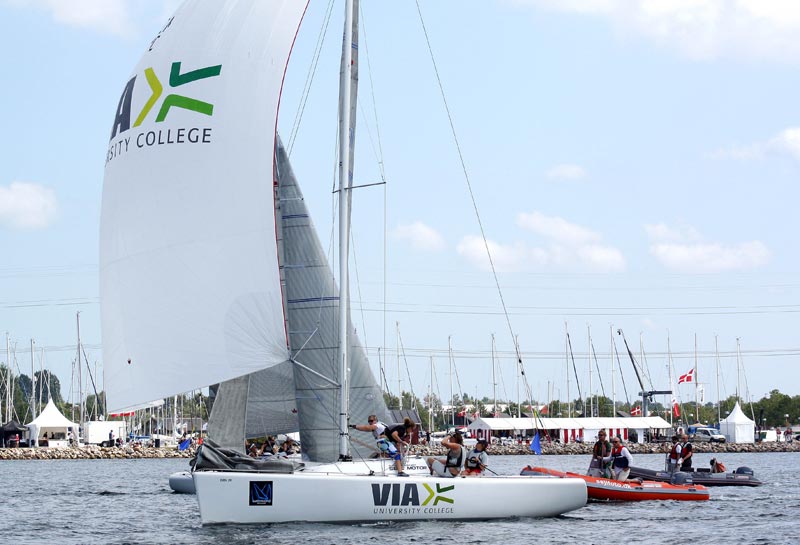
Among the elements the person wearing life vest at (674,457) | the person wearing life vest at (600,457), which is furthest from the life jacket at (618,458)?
the person wearing life vest at (674,457)

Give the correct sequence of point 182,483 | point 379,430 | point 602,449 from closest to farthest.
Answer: point 379,430, point 602,449, point 182,483

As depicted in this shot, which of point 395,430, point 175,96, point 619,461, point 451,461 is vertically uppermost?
point 175,96

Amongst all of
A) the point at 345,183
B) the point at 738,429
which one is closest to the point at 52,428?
the point at 738,429

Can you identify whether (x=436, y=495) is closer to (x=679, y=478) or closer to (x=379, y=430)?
(x=379, y=430)

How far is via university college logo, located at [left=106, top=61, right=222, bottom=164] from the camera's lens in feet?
71.4

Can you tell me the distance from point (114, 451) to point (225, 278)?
63.6 metres

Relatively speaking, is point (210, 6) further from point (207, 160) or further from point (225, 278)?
point (225, 278)

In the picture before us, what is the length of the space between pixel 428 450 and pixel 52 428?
1263 inches

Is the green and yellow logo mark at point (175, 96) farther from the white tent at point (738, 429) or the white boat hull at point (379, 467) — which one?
the white tent at point (738, 429)

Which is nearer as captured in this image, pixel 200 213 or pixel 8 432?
pixel 200 213

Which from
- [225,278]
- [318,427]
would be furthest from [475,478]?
[225,278]

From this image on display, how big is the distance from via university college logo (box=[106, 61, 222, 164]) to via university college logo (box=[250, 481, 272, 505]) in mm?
6558

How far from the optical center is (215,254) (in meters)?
21.6

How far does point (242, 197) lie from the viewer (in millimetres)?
21812
